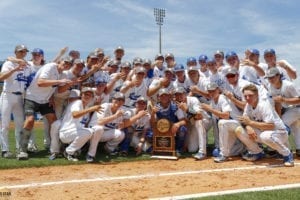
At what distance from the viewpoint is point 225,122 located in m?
7.66

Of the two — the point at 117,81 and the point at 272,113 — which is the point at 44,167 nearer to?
the point at 117,81

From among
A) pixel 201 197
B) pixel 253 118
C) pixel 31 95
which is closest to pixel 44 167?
pixel 31 95

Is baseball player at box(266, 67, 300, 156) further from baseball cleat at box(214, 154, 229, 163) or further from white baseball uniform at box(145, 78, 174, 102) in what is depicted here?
white baseball uniform at box(145, 78, 174, 102)

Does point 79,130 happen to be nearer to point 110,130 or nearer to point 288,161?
point 110,130

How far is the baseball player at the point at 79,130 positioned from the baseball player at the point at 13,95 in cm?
110

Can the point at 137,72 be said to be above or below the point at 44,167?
Answer: above

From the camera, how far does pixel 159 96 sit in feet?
27.1

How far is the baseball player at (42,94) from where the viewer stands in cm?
779

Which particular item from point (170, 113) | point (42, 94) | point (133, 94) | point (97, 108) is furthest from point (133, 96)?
A: point (42, 94)

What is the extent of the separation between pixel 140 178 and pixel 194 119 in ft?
8.89

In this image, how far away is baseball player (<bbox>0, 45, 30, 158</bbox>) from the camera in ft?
25.6

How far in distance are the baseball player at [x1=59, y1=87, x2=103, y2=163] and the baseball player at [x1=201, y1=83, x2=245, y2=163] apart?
96.9 inches

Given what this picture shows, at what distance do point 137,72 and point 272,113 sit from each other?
316 cm

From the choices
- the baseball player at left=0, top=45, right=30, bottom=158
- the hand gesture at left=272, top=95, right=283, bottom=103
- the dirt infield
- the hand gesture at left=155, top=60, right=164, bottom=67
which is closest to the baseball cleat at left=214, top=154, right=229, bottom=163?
→ the dirt infield
